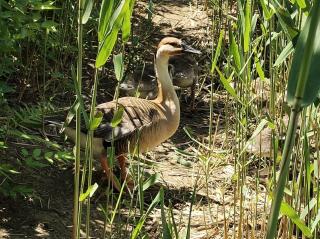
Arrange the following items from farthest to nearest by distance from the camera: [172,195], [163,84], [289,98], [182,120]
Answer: [182,120] < [163,84] < [172,195] < [289,98]

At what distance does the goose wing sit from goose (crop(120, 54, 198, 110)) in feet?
3.04

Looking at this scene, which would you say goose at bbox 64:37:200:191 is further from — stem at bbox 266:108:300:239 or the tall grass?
stem at bbox 266:108:300:239

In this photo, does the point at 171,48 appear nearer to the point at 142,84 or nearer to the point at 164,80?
the point at 164,80

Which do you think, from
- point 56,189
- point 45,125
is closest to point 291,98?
point 56,189

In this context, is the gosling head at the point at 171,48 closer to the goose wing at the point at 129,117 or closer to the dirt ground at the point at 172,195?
the goose wing at the point at 129,117

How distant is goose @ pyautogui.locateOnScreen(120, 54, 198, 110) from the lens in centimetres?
607

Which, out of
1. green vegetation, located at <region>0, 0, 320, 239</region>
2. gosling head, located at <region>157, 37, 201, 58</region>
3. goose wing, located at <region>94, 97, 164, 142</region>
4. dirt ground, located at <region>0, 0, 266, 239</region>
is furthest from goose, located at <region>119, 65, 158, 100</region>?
goose wing, located at <region>94, 97, 164, 142</region>

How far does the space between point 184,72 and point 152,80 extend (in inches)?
11.5

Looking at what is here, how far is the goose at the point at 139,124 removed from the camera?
4.77m

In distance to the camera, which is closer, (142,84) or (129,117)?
(129,117)

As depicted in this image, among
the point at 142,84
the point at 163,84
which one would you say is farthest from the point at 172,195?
the point at 142,84

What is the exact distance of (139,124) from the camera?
4.90 metres

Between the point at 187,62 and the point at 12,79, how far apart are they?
1.62m

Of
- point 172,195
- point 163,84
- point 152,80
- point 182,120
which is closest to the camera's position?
point 172,195
